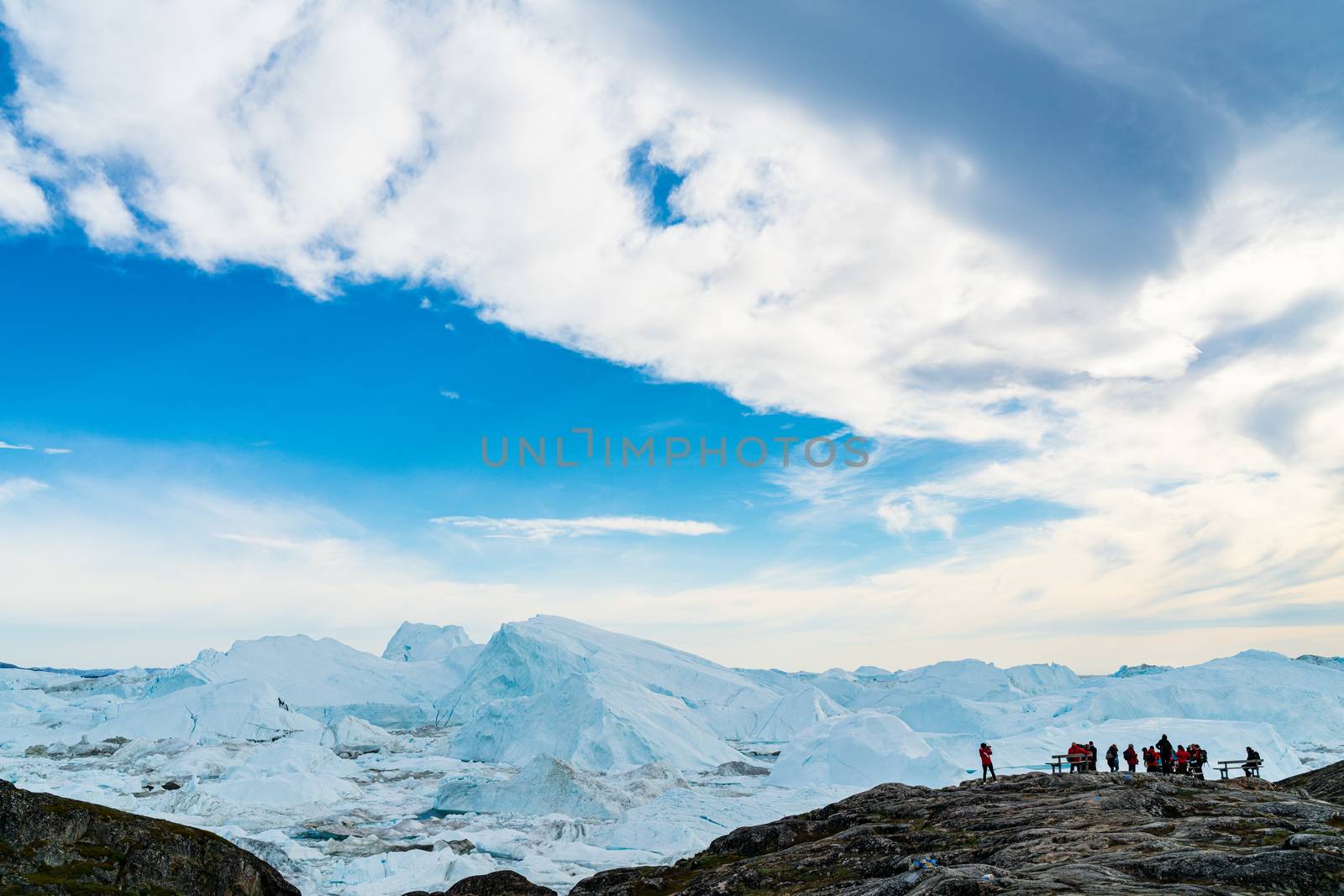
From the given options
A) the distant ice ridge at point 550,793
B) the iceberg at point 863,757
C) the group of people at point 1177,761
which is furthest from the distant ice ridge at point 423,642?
the group of people at point 1177,761

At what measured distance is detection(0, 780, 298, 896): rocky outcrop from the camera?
1786 centimetres

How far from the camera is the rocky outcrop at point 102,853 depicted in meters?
17.9

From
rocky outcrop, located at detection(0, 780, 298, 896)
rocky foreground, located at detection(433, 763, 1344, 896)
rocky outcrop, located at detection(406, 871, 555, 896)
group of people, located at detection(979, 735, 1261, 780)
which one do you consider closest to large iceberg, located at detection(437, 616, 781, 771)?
rocky outcrop, located at detection(406, 871, 555, 896)

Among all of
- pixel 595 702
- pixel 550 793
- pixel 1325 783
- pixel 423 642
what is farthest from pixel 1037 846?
pixel 423 642

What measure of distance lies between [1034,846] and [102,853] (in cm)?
2081

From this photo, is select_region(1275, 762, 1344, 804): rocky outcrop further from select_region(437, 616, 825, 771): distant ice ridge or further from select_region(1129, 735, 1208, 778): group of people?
select_region(437, 616, 825, 771): distant ice ridge

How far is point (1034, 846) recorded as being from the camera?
14.7 metres

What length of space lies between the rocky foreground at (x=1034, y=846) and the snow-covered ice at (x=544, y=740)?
48.5ft

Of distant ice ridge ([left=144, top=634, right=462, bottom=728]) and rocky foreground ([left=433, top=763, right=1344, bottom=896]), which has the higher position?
distant ice ridge ([left=144, top=634, right=462, bottom=728])

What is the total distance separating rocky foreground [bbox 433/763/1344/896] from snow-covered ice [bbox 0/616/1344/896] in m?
14.8

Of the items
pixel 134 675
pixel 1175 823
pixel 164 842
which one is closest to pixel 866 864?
pixel 1175 823

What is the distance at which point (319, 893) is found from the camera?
33281 mm

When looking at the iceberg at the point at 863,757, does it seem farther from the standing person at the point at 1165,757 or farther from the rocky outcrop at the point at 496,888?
the rocky outcrop at the point at 496,888

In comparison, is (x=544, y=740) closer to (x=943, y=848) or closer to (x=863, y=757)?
(x=863, y=757)
